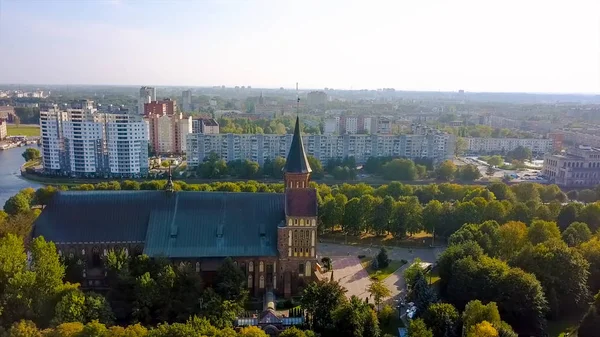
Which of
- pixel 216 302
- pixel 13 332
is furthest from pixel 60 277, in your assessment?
pixel 216 302

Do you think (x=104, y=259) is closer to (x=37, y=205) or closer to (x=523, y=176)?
(x=37, y=205)

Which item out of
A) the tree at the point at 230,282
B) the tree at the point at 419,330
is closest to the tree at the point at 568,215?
the tree at the point at 419,330

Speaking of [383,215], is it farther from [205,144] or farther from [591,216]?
[205,144]

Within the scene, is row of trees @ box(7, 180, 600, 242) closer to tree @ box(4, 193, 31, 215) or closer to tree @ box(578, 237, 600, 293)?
tree @ box(4, 193, 31, 215)

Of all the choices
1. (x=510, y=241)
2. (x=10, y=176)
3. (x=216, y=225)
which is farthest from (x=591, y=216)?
(x=10, y=176)

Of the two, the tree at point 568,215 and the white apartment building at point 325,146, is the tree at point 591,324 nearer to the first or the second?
the tree at point 568,215

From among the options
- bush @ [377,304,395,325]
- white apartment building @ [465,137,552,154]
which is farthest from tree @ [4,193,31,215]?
white apartment building @ [465,137,552,154]
